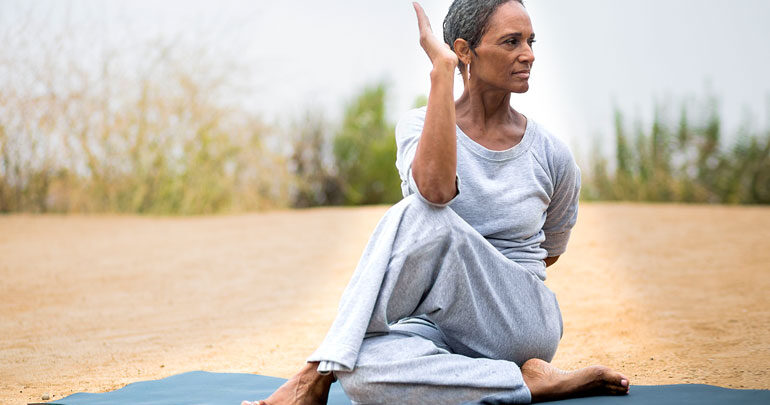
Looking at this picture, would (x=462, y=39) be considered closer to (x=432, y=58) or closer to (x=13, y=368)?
(x=432, y=58)

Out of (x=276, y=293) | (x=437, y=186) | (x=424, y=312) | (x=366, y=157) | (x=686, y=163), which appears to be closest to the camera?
(x=437, y=186)

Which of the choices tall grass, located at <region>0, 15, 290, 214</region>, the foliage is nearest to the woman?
tall grass, located at <region>0, 15, 290, 214</region>

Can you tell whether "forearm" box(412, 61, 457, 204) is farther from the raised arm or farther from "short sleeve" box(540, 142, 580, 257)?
"short sleeve" box(540, 142, 580, 257)

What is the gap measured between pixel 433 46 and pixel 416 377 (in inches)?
30.9

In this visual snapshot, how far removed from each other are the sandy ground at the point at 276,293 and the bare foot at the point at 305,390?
0.80m

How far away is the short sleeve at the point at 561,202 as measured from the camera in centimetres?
215

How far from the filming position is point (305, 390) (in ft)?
6.13

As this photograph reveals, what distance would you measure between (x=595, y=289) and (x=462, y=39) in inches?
93.8

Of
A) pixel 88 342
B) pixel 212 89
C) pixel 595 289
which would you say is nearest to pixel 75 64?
pixel 212 89

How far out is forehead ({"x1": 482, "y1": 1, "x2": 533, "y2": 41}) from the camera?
2053 mm

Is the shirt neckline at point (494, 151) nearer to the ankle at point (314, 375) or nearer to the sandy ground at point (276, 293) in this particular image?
the ankle at point (314, 375)

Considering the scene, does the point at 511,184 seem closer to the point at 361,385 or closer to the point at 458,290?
the point at 458,290

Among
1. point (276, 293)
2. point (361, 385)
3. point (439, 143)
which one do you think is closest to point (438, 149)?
point (439, 143)

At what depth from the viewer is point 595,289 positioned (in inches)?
164
